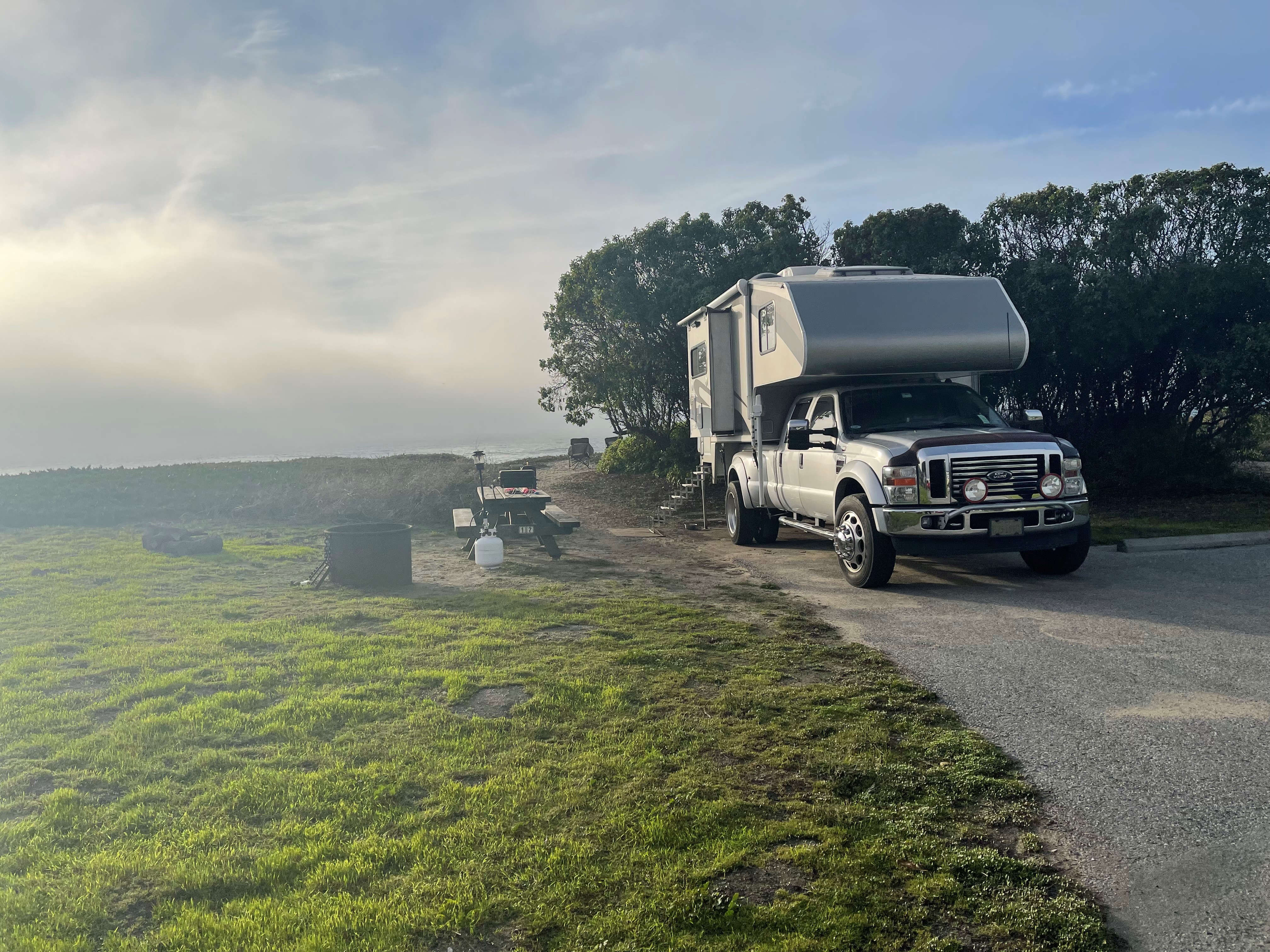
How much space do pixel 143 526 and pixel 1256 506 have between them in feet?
66.1

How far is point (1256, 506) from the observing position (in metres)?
14.9

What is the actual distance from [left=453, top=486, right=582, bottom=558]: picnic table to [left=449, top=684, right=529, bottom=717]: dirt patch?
572 centimetres

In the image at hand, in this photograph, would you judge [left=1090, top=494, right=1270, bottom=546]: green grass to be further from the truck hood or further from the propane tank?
the propane tank

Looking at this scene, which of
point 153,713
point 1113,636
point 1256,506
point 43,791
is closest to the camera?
point 43,791

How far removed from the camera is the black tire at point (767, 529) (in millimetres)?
13219

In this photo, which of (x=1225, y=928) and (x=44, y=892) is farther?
(x=44, y=892)

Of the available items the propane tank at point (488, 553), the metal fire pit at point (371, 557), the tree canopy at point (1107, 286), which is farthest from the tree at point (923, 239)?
the metal fire pit at point (371, 557)

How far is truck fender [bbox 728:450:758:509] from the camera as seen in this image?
12.7 m

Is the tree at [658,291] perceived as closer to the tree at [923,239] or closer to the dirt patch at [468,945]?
the tree at [923,239]

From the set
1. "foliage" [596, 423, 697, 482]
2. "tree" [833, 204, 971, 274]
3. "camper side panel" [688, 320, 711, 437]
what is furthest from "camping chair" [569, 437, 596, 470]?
"camper side panel" [688, 320, 711, 437]

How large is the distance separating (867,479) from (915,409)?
1.53 meters

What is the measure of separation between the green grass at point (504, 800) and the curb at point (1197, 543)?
6.25 metres

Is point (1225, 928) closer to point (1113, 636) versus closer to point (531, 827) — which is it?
point (531, 827)

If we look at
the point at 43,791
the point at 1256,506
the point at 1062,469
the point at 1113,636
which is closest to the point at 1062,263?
the point at 1256,506
